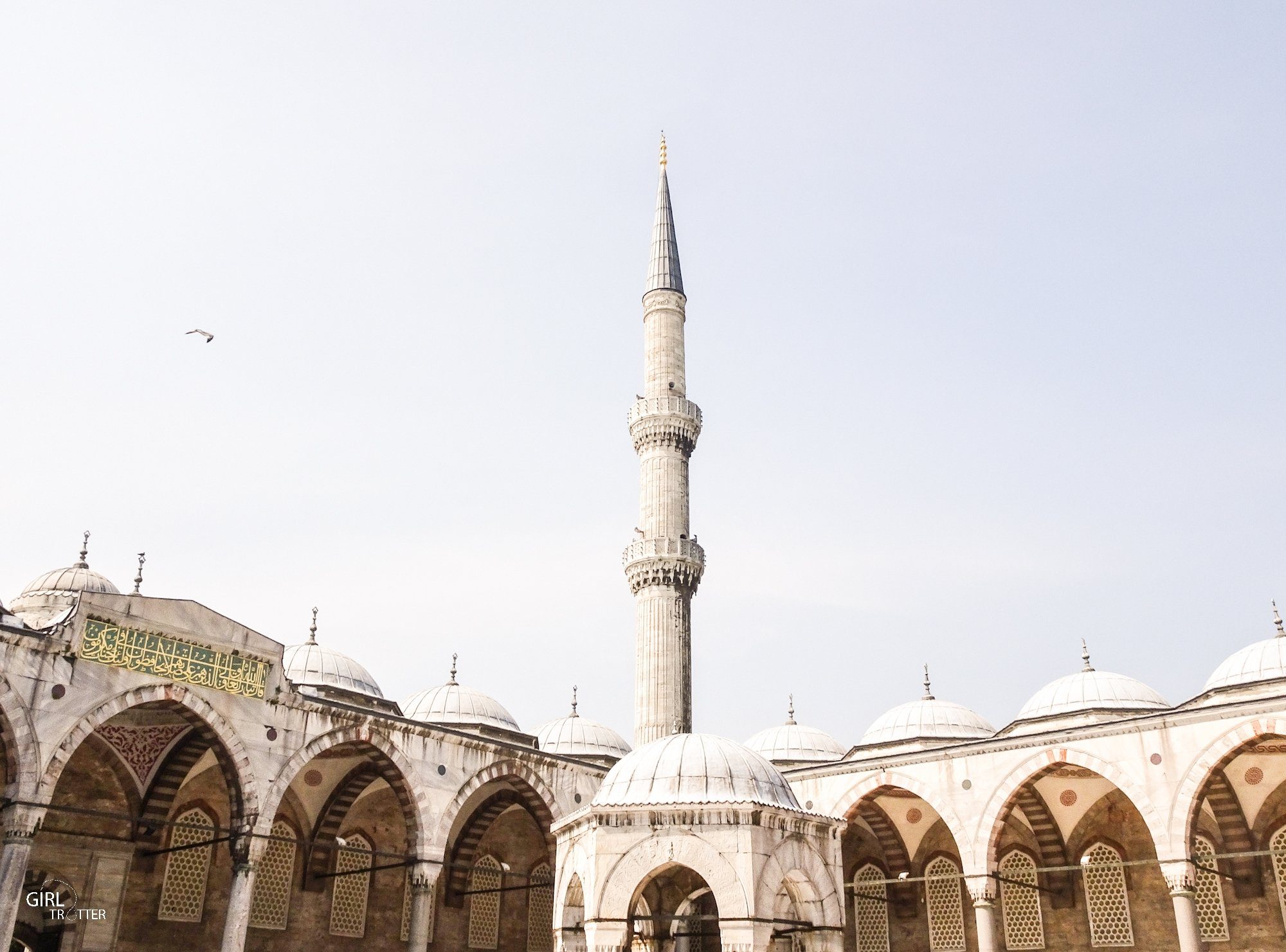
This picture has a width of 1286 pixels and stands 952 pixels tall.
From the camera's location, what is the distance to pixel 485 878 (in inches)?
914

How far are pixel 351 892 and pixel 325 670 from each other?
489 cm

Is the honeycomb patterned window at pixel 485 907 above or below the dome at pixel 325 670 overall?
below

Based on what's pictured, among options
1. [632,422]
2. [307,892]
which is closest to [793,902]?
[307,892]

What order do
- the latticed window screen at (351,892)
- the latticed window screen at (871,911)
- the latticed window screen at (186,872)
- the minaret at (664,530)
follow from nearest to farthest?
the latticed window screen at (186,872), the latticed window screen at (351,892), the latticed window screen at (871,911), the minaret at (664,530)

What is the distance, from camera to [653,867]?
36.6 feet

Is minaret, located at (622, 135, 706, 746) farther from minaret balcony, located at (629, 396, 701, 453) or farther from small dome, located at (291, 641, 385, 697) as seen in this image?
small dome, located at (291, 641, 385, 697)

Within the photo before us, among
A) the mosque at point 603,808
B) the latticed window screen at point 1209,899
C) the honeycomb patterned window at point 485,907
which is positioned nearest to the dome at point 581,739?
the mosque at point 603,808

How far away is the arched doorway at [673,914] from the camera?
12641mm

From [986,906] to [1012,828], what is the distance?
4455 millimetres

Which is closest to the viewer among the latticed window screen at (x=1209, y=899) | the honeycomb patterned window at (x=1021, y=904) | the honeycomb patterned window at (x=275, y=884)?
the honeycomb patterned window at (x=275, y=884)

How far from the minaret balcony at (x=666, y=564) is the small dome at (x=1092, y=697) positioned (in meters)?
7.60

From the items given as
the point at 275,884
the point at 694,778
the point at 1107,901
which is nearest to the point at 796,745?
the point at 1107,901

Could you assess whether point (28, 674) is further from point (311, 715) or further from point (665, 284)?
point (665, 284)

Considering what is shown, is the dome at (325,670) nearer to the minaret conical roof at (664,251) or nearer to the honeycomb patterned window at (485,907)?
the honeycomb patterned window at (485,907)
